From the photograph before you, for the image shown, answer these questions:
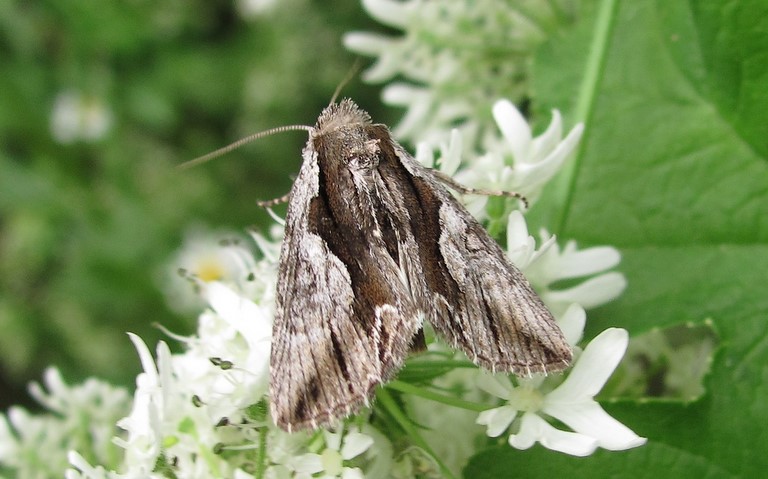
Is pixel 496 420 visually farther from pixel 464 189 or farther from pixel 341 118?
pixel 341 118

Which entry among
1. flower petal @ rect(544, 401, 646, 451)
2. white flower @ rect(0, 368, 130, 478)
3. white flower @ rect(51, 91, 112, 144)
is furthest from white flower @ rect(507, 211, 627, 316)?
white flower @ rect(51, 91, 112, 144)

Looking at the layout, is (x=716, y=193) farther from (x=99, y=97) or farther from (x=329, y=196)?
(x=99, y=97)

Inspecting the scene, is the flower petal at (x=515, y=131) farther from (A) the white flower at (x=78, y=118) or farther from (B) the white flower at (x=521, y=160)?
(A) the white flower at (x=78, y=118)

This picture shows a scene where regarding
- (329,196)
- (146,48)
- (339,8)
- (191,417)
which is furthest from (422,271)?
(146,48)

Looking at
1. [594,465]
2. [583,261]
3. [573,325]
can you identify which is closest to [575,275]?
[583,261]

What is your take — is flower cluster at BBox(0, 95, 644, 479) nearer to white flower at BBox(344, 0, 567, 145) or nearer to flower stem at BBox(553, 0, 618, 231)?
flower stem at BBox(553, 0, 618, 231)

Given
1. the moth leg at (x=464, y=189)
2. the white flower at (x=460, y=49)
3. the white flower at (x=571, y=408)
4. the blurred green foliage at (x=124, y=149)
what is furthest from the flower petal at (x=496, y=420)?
the blurred green foliage at (x=124, y=149)
